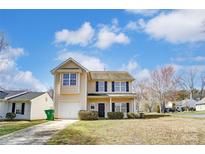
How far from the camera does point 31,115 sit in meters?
22.7

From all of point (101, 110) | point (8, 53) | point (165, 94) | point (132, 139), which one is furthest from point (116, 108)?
point (165, 94)

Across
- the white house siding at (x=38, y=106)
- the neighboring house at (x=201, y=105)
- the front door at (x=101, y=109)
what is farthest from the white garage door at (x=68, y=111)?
the neighboring house at (x=201, y=105)

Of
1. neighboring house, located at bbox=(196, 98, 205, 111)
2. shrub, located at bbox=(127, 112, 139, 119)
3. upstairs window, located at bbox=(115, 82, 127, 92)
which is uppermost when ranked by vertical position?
upstairs window, located at bbox=(115, 82, 127, 92)

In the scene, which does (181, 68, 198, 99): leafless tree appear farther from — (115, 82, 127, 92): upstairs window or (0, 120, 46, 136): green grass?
(0, 120, 46, 136): green grass

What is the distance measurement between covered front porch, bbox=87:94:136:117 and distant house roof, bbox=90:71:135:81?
6.28ft

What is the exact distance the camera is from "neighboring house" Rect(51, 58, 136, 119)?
779 inches

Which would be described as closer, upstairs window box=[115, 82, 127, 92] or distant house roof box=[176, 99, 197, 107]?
upstairs window box=[115, 82, 127, 92]

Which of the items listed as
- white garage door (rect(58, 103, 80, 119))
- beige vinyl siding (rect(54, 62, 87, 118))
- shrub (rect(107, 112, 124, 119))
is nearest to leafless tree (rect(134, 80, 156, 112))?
shrub (rect(107, 112, 124, 119))

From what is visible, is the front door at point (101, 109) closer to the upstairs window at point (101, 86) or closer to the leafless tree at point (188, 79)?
the upstairs window at point (101, 86)

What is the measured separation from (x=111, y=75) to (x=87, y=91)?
2.97 meters

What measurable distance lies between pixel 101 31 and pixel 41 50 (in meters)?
4.32
